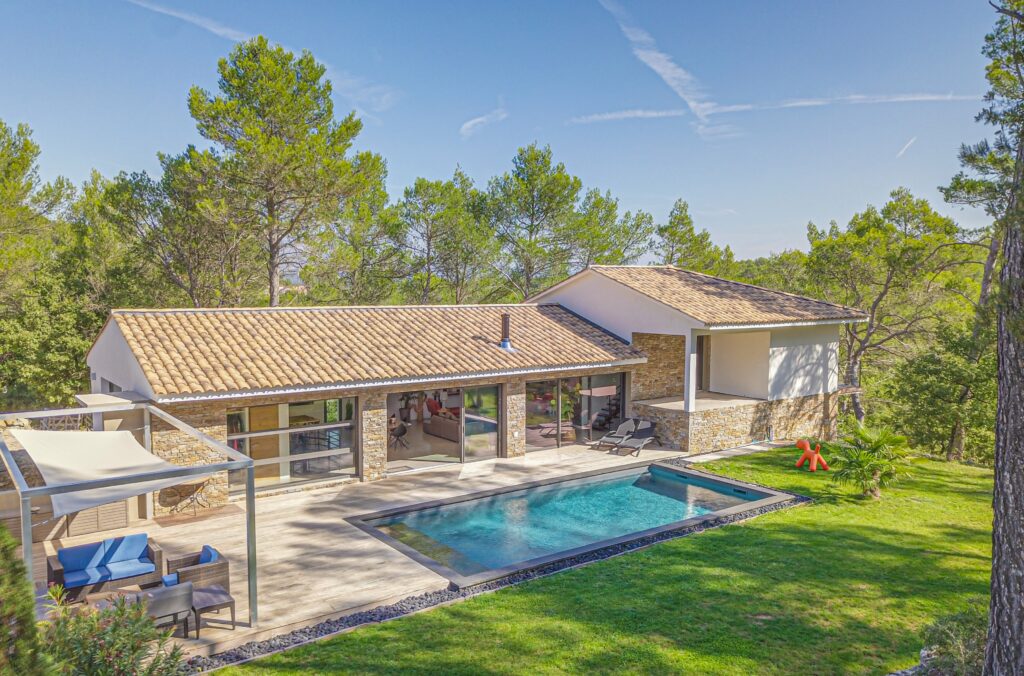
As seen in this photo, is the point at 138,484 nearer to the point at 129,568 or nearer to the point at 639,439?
the point at 129,568

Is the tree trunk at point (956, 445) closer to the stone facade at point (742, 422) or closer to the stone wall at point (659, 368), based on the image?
the stone facade at point (742, 422)

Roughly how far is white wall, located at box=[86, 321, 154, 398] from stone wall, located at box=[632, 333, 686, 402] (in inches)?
607

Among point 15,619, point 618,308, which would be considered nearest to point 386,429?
point 618,308

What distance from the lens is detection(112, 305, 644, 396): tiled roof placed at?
1473 cm

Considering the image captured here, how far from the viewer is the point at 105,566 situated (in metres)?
9.73

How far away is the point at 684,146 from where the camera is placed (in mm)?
31625

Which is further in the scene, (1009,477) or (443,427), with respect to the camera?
(443,427)

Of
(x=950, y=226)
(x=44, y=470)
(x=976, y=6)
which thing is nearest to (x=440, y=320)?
(x=44, y=470)

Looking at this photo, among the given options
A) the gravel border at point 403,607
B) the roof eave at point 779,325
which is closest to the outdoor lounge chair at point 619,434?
the roof eave at point 779,325

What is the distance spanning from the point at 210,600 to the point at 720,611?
739 centimetres

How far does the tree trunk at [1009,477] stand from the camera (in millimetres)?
5699

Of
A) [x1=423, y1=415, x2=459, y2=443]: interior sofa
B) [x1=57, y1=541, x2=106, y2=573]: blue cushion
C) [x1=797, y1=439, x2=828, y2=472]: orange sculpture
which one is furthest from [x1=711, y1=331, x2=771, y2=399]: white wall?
[x1=57, y1=541, x2=106, y2=573]: blue cushion

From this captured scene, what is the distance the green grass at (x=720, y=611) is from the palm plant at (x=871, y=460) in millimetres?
1844

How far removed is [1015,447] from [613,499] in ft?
37.2
